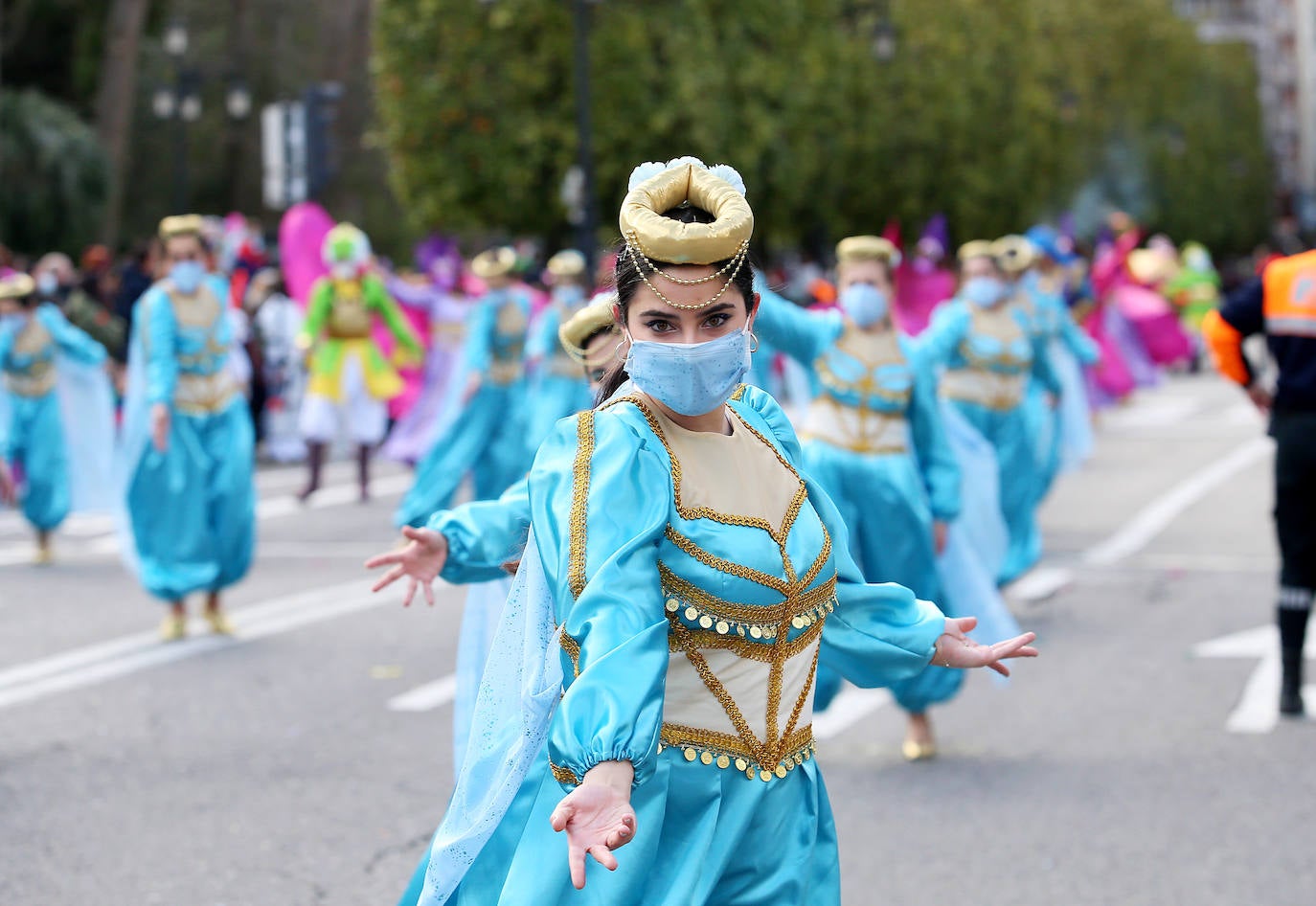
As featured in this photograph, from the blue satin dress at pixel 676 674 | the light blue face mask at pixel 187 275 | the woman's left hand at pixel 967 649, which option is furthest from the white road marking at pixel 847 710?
the blue satin dress at pixel 676 674

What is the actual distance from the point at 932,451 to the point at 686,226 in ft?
13.8

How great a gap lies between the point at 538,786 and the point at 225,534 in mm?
6768

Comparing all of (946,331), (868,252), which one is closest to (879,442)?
(868,252)

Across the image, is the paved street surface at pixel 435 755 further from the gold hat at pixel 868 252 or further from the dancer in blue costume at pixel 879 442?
the gold hat at pixel 868 252

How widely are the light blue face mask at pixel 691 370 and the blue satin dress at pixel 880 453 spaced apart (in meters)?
3.85

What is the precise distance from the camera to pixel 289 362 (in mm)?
20500

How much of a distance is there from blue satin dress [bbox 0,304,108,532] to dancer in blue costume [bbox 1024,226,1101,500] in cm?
651

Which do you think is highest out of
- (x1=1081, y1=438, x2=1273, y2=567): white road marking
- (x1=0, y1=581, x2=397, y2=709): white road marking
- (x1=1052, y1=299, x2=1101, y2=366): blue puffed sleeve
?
(x1=1052, y1=299, x2=1101, y2=366): blue puffed sleeve

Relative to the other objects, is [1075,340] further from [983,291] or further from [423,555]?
[423,555]

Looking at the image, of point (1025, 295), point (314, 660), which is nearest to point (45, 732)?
point (314, 660)

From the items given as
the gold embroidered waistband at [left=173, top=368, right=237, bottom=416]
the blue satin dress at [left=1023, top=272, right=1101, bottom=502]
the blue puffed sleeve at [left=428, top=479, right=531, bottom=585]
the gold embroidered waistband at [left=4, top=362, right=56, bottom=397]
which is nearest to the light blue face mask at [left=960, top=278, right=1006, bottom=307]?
the blue satin dress at [left=1023, top=272, right=1101, bottom=502]

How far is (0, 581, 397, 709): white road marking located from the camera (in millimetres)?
8945

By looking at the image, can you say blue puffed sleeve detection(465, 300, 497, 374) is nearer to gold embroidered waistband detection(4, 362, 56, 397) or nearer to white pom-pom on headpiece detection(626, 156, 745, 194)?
gold embroidered waistband detection(4, 362, 56, 397)

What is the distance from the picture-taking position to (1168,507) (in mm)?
15227
